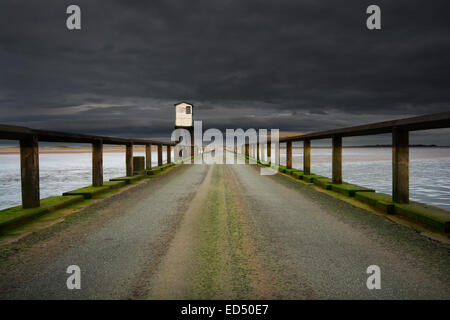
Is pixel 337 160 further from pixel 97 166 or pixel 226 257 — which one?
pixel 97 166

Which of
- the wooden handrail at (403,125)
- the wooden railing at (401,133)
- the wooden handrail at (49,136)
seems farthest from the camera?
the wooden handrail at (49,136)

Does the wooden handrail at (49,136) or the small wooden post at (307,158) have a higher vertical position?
the wooden handrail at (49,136)

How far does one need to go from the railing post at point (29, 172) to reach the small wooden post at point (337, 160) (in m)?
7.69

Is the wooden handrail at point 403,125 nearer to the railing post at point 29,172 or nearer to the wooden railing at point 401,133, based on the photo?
the wooden railing at point 401,133

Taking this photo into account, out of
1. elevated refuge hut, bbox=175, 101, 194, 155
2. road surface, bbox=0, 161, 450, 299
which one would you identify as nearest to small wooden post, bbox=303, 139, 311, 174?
road surface, bbox=0, 161, 450, 299

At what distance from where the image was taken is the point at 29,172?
5762 millimetres

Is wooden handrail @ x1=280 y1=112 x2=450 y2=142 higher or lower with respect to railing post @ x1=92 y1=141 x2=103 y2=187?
higher

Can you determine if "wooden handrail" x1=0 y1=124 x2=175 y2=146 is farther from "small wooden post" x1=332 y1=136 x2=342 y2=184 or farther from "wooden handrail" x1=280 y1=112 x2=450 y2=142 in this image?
"small wooden post" x1=332 y1=136 x2=342 y2=184

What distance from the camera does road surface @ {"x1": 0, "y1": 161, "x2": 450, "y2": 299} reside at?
A: 2750 mm

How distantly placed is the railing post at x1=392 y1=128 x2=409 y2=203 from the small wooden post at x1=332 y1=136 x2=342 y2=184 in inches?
121

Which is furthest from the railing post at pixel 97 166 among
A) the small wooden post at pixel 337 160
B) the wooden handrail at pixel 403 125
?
the wooden handrail at pixel 403 125

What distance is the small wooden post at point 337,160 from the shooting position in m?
9.09

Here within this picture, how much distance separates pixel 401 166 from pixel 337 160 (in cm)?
340
